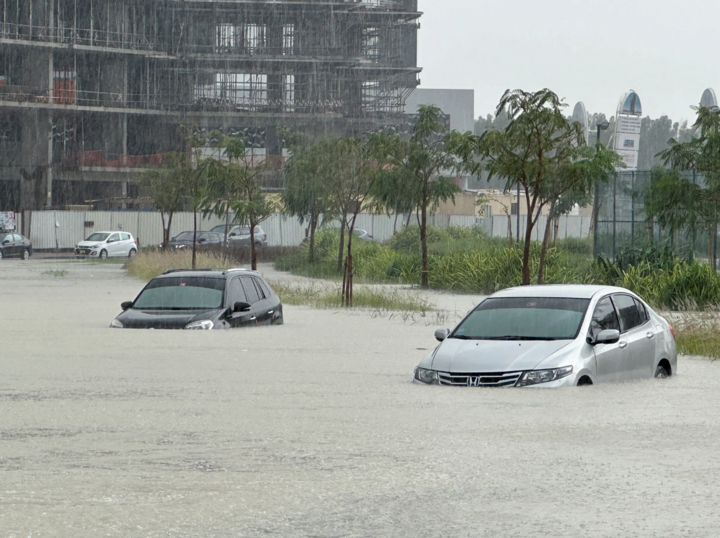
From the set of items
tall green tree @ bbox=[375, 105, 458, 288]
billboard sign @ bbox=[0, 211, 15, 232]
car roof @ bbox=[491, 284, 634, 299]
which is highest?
tall green tree @ bbox=[375, 105, 458, 288]

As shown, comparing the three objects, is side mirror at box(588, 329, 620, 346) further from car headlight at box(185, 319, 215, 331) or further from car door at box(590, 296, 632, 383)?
car headlight at box(185, 319, 215, 331)

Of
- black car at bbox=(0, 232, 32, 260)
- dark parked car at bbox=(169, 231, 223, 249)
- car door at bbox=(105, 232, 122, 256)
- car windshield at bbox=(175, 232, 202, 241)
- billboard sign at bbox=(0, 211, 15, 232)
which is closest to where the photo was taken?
black car at bbox=(0, 232, 32, 260)

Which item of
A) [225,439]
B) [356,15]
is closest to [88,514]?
[225,439]

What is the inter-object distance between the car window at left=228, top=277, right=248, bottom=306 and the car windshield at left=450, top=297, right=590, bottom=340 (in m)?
6.75

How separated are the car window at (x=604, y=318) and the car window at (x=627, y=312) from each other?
91 millimetres

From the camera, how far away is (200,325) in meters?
18.0

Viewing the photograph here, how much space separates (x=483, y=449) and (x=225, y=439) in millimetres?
1997

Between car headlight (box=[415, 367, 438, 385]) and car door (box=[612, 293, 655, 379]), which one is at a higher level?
car door (box=[612, 293, 655, 379])

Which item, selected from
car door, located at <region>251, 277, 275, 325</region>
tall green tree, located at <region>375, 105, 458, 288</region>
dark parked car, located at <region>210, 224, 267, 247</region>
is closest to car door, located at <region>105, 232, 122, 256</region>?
dark parked car, located at <region>210, 224, 267, 247</region>

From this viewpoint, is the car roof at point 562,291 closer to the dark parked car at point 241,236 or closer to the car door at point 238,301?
the car door at point 238,301

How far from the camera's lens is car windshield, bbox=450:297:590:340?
12148 millimetres

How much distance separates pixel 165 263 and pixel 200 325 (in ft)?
78.7

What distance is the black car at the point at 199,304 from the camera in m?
18.1

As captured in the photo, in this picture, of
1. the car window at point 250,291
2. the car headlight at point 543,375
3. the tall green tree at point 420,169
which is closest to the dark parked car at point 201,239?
the tall green tree at point 420,169
